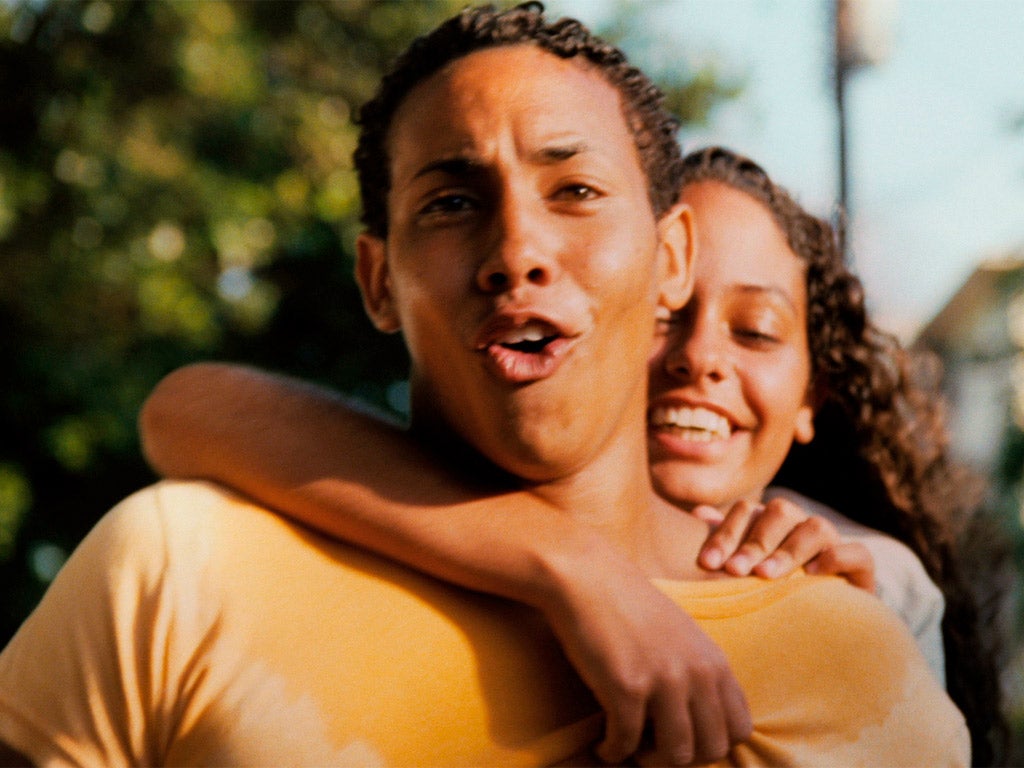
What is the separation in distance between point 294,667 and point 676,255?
1.22 m

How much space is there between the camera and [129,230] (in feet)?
27.2

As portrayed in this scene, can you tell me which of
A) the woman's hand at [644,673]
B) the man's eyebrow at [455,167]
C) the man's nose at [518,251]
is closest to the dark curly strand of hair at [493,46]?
the man's eyebrow at [455,167]

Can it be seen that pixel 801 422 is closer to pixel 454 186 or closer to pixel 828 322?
pixel 828 322

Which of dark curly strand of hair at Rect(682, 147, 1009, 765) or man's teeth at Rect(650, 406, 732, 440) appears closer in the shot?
man's teeth at Rect(650, 406, 732, 440)

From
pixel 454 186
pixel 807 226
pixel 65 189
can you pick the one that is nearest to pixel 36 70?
pixel 65 189

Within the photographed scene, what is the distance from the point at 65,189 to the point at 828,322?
5870 mm

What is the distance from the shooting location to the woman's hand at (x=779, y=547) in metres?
2.48

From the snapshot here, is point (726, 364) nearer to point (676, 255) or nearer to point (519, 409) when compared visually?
point (676, 255)

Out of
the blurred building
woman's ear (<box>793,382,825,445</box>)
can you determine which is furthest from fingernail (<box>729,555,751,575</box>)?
the blurred building

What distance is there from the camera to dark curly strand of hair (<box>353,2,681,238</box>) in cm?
243

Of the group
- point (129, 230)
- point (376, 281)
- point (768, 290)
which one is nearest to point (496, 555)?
point (376, 281)

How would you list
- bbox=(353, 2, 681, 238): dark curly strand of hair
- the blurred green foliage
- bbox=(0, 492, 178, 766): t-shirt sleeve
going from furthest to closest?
1. the blurred green foliage
2. bbox=(353, 2, 681, 238): dark curly strand of hair
3. bbox=(0, 492, 178, 766): t-shirt sleeve

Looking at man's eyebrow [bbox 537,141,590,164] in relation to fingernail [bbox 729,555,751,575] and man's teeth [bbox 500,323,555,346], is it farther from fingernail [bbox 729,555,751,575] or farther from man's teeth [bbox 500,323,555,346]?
fingernail [bbox 729,555,751,575]

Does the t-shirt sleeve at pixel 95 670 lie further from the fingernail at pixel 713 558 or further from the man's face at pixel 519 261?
the fingernail at pixel 713 558
